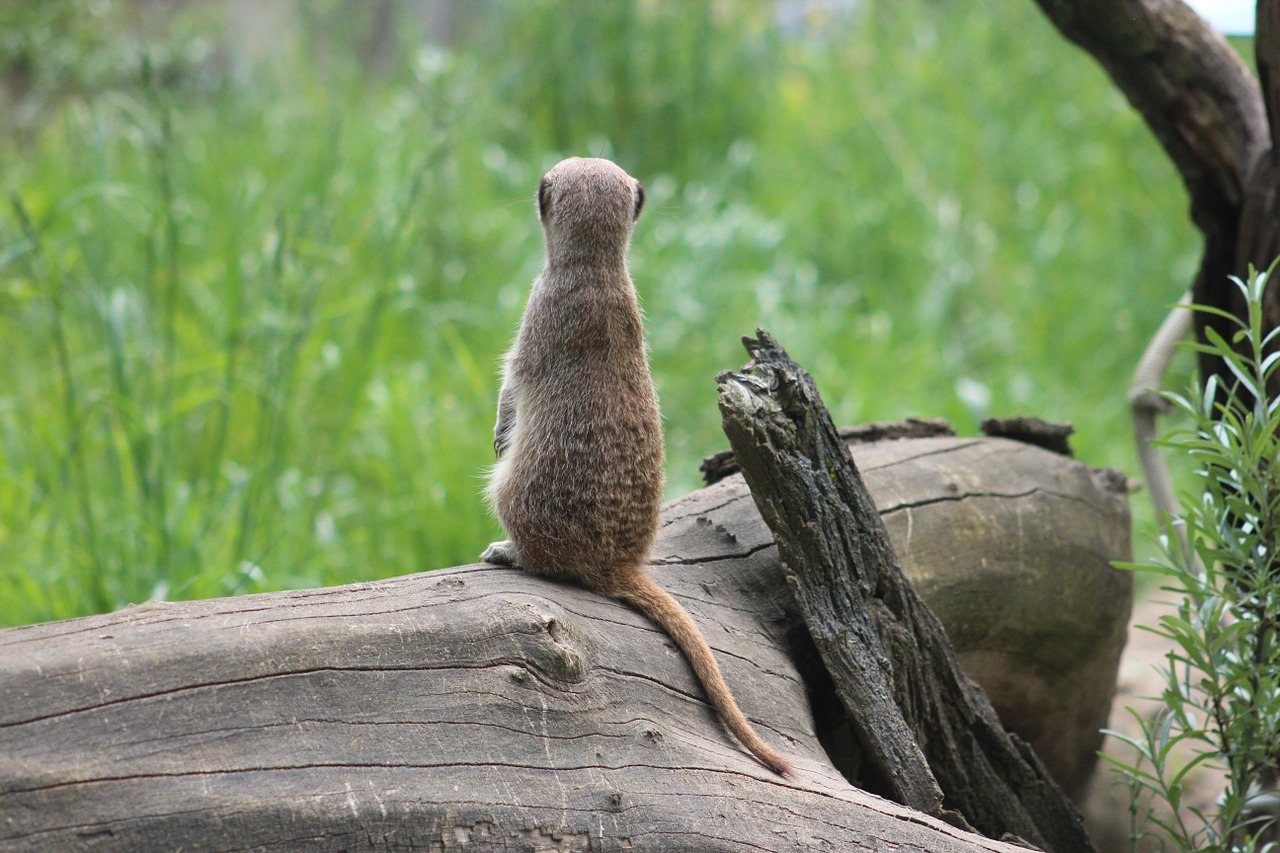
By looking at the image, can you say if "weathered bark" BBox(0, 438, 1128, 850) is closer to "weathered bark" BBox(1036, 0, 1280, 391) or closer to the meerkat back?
the meerkat back

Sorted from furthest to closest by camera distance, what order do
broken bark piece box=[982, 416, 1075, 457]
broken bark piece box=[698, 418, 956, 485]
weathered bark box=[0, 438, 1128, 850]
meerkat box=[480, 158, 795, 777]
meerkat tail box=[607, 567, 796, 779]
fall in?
broken bark piece box=[982, 416, 1075, 457] < broken bark piece box=[698, 418, 956, 485] < meerkat box=[480, 158, 795, 777] < meerkat tail box=[607, 567, 796, 779] < weathered bark box=[0, 438, 1128, 850]

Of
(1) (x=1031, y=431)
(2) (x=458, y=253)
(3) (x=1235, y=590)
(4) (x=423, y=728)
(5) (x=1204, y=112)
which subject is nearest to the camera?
(4) (x=423, y=728)

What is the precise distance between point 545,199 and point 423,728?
1131 millimetres

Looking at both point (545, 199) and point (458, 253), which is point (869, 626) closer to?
point (545, 199)

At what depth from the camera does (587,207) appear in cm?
220

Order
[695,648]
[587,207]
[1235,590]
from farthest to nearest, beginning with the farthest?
[587,207] < [1235,590] < [695,648]

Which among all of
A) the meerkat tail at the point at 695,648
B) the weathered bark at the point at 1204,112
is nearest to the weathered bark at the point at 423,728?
the meerkat tail at the point at 695,648

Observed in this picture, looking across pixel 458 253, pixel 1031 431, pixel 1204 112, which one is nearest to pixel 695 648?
pixel 1031 431

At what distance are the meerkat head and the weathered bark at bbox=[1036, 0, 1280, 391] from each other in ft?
4.75

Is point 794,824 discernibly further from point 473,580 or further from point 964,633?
point 964,633

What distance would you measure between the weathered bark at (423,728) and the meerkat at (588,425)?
2.8 inches

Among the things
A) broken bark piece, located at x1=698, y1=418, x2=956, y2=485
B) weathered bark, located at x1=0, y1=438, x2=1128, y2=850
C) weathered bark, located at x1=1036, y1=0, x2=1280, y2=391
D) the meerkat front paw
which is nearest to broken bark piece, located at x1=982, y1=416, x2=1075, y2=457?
broken bark piece, located at x1=698, y1=418, x2=956, y2=485

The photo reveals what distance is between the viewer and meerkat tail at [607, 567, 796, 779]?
1.88 m

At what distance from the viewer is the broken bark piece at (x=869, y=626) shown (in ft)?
6.82
